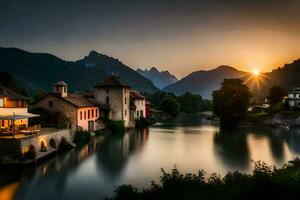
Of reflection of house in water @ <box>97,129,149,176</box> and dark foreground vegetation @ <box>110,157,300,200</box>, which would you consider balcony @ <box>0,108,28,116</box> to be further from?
dark foreground vegetation @ <box>110,157,300,200</box>

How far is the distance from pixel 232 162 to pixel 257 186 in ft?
57.9

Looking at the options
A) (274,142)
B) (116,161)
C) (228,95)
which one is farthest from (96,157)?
(228,95)

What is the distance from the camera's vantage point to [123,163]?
94.7 feet

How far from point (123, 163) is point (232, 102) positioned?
46891mm

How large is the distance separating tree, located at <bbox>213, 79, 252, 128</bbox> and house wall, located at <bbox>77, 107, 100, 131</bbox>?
3080 cm

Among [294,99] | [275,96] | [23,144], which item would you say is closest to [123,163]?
[23,144]

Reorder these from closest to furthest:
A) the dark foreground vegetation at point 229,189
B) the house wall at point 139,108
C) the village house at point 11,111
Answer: the dark foreground vegetation at point 229,189 < the village house at point 11,111 < the house wall at point 139,108

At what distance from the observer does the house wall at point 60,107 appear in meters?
43.7

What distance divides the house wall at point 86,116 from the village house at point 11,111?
9108 mm

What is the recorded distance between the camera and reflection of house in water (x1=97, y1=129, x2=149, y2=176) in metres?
27.3

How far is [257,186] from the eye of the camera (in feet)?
39.2

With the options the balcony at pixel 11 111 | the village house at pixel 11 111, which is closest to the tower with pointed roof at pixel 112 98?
the village house at pixel 11 111

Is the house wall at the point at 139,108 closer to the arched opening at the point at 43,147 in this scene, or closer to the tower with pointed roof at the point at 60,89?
the tower with pointed roof at the point at 60,89

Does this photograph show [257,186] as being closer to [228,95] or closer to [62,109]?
[62,109]
